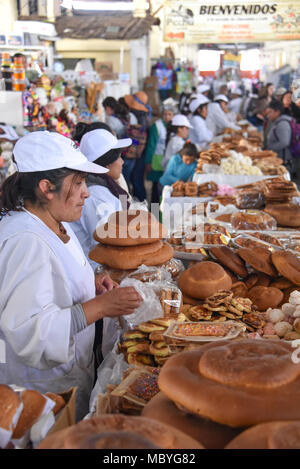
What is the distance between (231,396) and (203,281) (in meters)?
1.48

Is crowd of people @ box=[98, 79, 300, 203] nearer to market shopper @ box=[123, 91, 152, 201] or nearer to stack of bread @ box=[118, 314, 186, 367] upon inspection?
market shopper @ box=[123, 91, 152, 201]

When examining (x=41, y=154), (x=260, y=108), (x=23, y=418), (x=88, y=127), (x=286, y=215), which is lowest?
(x=260, y=108)

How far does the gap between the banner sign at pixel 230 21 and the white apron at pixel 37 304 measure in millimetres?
8052

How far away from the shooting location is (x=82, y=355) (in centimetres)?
232

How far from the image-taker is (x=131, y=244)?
110 inches

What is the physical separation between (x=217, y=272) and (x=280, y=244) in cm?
89

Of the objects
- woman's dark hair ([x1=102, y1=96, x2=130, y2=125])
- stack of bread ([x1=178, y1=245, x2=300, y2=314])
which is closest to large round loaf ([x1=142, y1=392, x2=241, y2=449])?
stack of bread ([x1=178, y1=245, x2=300, y2=314])

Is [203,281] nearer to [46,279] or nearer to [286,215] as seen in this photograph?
[46,279]

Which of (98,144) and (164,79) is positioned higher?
(98,144)

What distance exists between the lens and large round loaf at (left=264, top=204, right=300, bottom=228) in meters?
4.24

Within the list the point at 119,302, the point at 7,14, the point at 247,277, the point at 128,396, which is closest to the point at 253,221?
the point at 247,277

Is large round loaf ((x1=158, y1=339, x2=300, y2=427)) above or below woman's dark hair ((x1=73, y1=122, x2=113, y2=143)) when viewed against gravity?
below

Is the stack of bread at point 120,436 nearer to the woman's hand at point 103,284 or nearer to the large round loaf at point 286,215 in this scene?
the woman's hand at point 103,284
